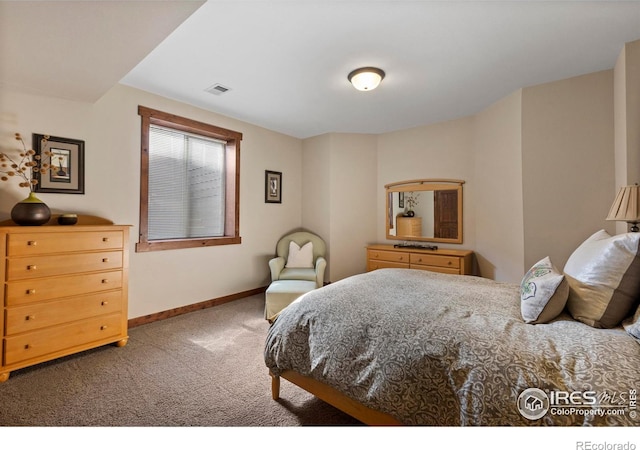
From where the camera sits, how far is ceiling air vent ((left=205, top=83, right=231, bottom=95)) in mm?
2877

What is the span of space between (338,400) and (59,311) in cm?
228

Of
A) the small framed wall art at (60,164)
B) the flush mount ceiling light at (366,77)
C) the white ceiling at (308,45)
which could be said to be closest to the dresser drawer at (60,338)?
the small framed wall art at (60,164)

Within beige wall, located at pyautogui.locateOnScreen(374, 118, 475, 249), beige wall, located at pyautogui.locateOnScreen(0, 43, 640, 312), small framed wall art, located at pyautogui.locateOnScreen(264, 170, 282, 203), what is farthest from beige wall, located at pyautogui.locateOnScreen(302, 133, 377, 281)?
small framed wall art, located at pyautogui.locateOnScreen(264, 170, 282, 203)

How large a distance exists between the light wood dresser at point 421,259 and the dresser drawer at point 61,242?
3.17 metres

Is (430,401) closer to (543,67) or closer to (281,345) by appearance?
(281,345)

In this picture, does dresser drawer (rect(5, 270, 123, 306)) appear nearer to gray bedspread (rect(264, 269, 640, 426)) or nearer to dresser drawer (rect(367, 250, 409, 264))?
gray bedspread (rect(264, 269, 640, 426))

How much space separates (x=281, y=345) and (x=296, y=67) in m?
2.34

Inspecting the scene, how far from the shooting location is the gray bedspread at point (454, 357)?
92cm

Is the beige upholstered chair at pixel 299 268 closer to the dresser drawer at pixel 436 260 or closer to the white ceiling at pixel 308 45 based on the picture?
the dresser drawer at pixel 436 260

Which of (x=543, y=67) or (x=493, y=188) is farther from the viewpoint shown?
(x=493, y=188)

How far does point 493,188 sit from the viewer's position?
3361 millimetres

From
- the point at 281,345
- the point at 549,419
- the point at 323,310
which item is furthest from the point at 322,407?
the point at 549,419

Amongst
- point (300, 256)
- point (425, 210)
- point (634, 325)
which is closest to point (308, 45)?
point (634, 325)

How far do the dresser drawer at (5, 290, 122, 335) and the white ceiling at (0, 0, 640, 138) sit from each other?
1.78 m
